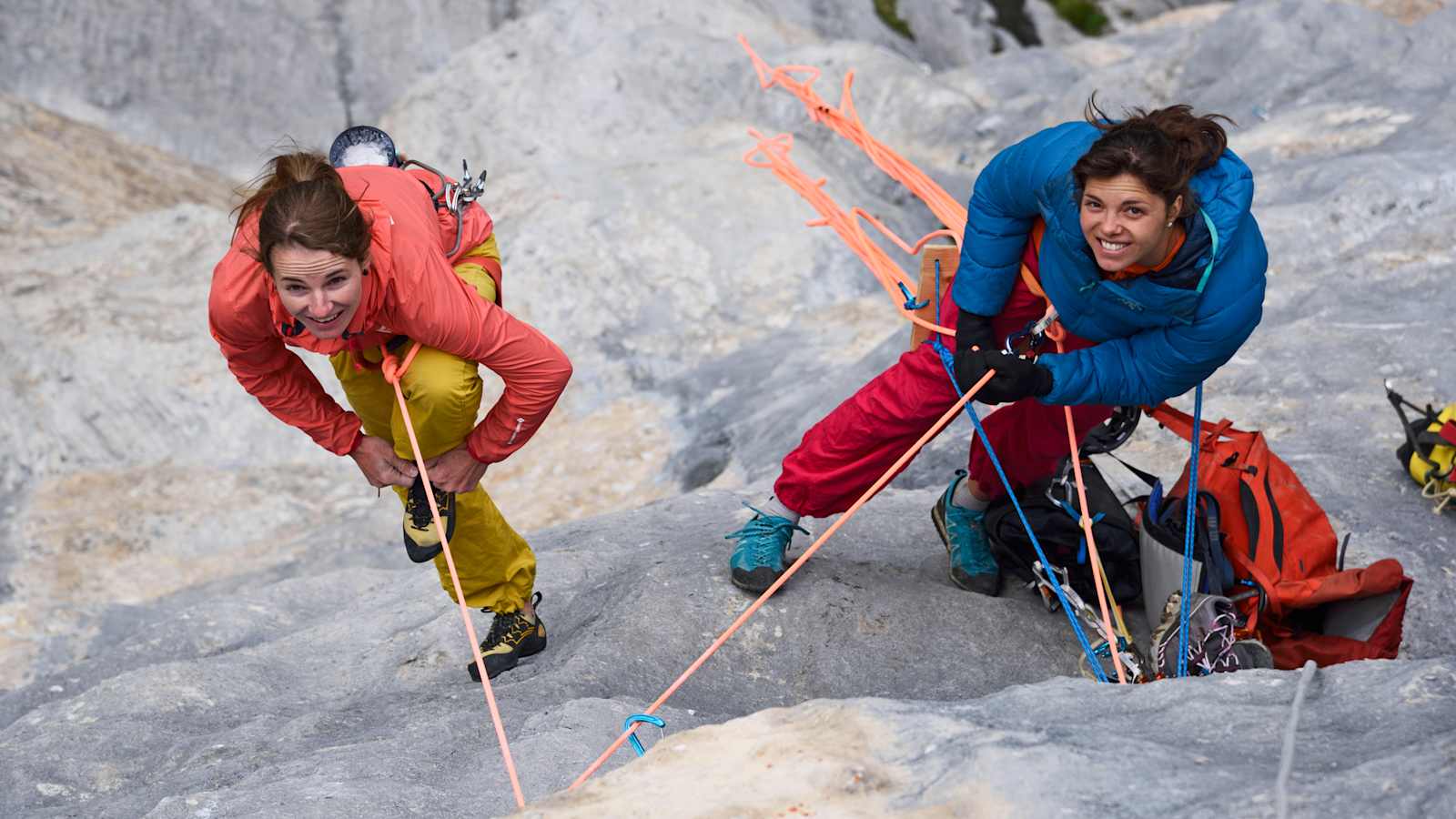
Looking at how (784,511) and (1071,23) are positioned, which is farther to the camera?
(1071,23)

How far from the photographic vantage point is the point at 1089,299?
137 inches

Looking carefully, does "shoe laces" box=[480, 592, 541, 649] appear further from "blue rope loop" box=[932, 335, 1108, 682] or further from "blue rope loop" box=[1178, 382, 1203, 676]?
"blue rope loop" box=[1178, 382, 1203, 676]

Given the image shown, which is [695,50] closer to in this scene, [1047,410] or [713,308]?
[713,308]


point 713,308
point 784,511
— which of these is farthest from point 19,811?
point 713,308

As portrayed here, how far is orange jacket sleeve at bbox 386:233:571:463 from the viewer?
329cm

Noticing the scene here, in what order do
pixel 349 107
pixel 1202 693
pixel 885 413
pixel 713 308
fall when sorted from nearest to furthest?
pixel 1202 693 < pixel 885 413 < pixel 713 308 < pixel 349 107

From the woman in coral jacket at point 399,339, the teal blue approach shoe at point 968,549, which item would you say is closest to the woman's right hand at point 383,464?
the woman in coral jacket at point 399,339

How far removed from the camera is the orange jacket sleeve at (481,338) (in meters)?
3.29

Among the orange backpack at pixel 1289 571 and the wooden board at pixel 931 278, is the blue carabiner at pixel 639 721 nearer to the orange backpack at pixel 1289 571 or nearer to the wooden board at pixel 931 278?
the wooden board at pixel 931 278

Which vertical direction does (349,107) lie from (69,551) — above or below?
above

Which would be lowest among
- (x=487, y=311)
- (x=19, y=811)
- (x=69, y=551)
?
(x=69, y=551)

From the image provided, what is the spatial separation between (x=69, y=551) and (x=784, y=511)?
18.7 ft

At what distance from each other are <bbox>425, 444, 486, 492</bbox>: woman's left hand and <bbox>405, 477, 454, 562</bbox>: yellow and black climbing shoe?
0.03 meters

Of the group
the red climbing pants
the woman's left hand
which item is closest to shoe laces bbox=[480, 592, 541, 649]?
the woman's left hand
